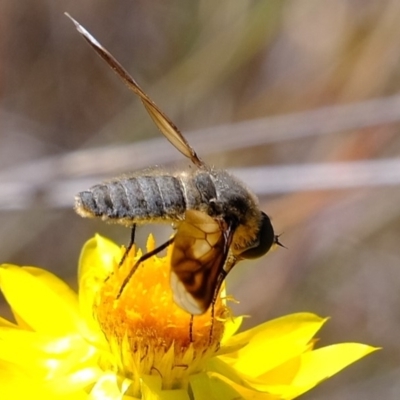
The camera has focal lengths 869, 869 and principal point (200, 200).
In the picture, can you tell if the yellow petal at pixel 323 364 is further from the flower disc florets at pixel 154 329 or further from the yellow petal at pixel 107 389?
the yellow petal at pixel 107 389

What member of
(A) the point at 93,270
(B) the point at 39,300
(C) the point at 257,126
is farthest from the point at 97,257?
(C) the point at 257,126

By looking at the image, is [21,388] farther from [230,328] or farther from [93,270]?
[230,328]

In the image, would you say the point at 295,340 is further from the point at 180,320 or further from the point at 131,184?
the point at 131,184

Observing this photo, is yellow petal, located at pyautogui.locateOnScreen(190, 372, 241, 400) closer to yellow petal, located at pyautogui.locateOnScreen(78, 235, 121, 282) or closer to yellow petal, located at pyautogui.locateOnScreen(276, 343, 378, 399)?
yellow petal, located at pyautogui.locateOnScreen(276, 343, 378, 399)

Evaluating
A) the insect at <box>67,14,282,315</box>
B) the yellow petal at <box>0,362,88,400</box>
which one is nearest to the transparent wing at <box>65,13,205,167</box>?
the insect at <box>67,14,282,315</box>

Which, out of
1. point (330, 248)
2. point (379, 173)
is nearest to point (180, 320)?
point (379, 173)

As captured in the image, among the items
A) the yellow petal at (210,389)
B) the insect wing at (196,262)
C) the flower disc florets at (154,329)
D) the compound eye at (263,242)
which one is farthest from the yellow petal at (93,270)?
the insect wing at (196,262)

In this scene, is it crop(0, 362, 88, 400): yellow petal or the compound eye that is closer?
crop(0, 362, 88, 400): yellow petal
